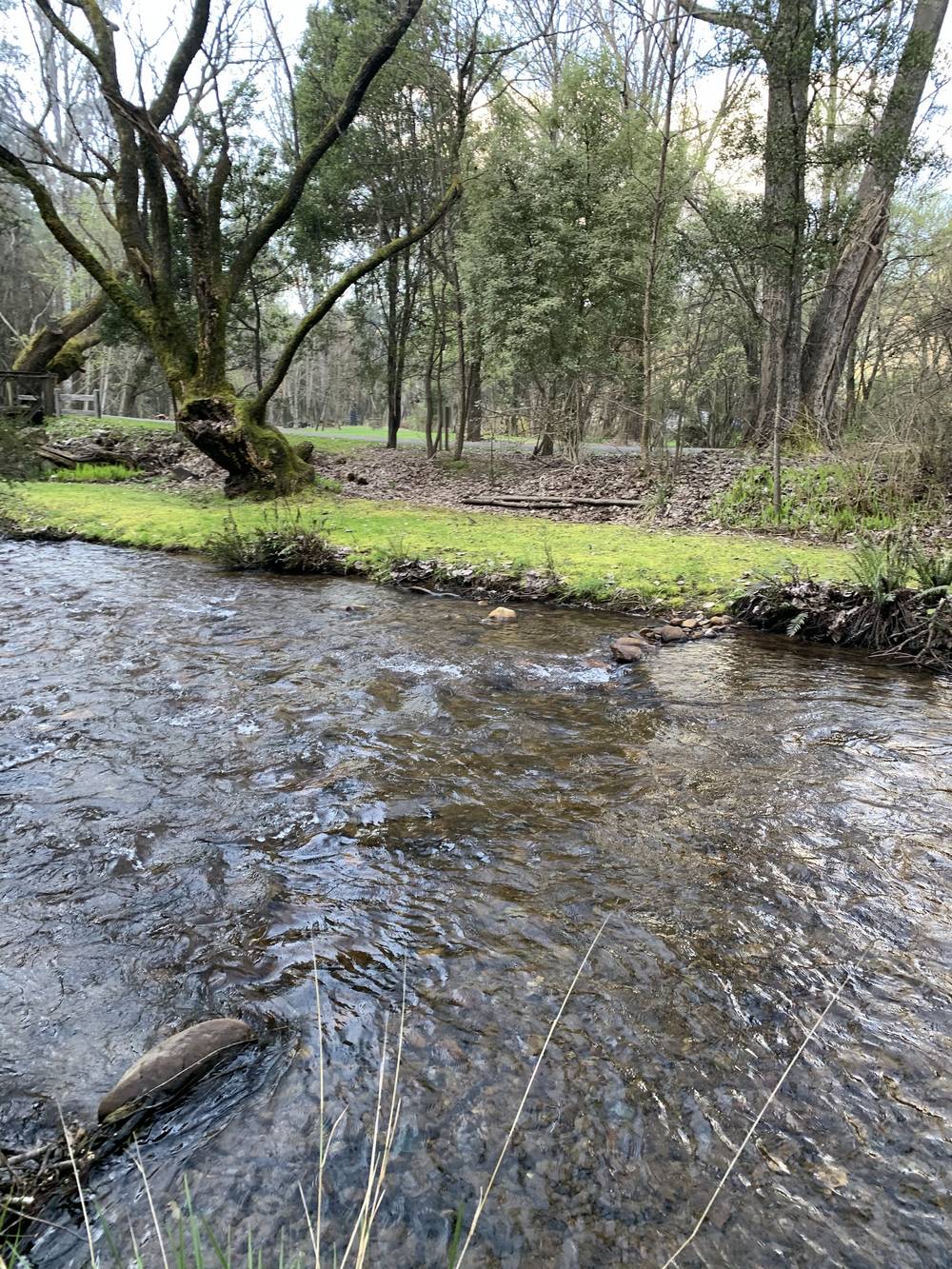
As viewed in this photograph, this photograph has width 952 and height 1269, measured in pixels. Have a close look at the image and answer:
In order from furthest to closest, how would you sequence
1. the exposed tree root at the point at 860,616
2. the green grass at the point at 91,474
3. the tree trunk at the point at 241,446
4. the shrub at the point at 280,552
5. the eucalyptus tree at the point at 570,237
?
the eucalyptus tree at the point at 570,237, the green grass at the point at 91,474, the tree trunk at the point at 241,446, the shrub at the point at 280,552, the exposed tree root at the point at 860,616

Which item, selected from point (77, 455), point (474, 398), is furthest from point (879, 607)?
point (474, 398)

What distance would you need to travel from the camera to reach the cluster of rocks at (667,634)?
5844 millimetres

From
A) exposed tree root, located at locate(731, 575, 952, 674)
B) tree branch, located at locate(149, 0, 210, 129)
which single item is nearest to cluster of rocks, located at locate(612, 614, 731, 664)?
exposed tree root, located at locate(731, 575, 952, 674)

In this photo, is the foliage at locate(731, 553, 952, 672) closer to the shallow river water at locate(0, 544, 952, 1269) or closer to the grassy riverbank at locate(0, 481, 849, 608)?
the grassy riverbank at locate(0, 481, 849, 608)

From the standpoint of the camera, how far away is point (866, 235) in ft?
44.9

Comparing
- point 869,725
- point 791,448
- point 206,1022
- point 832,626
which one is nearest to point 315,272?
point 791,448

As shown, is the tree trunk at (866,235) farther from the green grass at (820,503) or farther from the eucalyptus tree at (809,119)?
the green grass at (820,503)

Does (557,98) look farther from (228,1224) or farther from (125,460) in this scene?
(228,1224)

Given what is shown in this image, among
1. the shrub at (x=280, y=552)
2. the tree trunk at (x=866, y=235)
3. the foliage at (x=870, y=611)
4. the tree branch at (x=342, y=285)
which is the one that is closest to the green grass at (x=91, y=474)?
the tree branch at (x=342, y=285)

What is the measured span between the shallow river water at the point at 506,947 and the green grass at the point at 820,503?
18.4 ft

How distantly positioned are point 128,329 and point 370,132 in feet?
29.4

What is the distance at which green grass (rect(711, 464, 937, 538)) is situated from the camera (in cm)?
967

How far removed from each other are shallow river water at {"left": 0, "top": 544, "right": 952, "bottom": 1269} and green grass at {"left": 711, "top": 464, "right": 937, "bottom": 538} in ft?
18.4

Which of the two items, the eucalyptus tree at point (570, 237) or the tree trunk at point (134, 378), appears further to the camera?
the tree trunk at point (134, 378)
